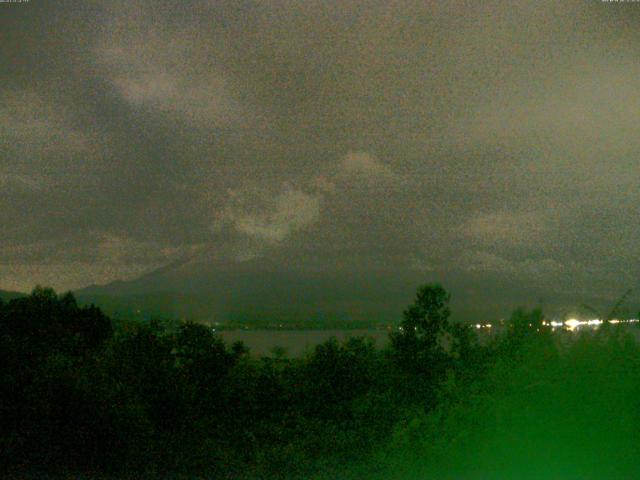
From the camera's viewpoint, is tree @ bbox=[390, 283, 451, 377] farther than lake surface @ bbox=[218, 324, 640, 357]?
Yes

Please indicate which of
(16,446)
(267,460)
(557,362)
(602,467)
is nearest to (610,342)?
(557,362)

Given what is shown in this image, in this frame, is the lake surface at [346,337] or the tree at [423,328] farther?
the tree at [423,328]

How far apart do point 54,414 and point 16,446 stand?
0.67 meters

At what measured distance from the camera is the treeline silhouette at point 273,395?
25.8 ft

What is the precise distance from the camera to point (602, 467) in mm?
6664

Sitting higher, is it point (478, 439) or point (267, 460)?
point (478, 439)

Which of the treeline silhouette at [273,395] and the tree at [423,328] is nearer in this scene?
the treeline silhouette at [273,395]

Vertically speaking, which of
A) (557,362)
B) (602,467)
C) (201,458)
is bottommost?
(201,458)

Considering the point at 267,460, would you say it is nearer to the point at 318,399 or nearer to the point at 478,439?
the point at 478,439

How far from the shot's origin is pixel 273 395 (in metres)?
15.2

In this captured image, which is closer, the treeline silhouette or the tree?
the treeline silhouette

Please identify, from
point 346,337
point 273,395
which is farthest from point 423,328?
point 273,395

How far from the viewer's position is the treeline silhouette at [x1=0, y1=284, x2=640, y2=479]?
310 inches

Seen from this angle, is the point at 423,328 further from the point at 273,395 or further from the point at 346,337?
the point at 273,395
